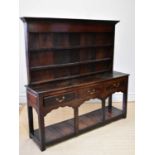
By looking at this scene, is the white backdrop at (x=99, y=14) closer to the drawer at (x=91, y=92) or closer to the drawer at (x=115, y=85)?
the drawer at (x=115, y=85)

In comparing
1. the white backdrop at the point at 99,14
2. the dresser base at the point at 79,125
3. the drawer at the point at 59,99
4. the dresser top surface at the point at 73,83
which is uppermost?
the white backdrop at the point at 99,14

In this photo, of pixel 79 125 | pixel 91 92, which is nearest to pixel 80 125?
pixel 79 125

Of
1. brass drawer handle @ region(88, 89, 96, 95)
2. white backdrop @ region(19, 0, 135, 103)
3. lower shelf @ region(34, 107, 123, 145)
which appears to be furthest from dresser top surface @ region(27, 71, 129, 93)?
white backdrop @ region(19, 0, 135, 103)

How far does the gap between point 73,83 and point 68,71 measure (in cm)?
29

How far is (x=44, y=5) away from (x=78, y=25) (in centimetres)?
97

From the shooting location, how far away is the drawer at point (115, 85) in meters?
2.73

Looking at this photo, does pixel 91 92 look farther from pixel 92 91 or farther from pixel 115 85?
pixel 115 85

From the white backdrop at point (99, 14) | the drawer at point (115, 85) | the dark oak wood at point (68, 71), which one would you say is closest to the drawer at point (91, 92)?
the dark oak wood at point (68, 71)

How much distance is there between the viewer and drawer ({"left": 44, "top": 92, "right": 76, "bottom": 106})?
7.11 feet

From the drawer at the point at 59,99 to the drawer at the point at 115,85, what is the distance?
1.90ft

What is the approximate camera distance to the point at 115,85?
2824 millimetres
